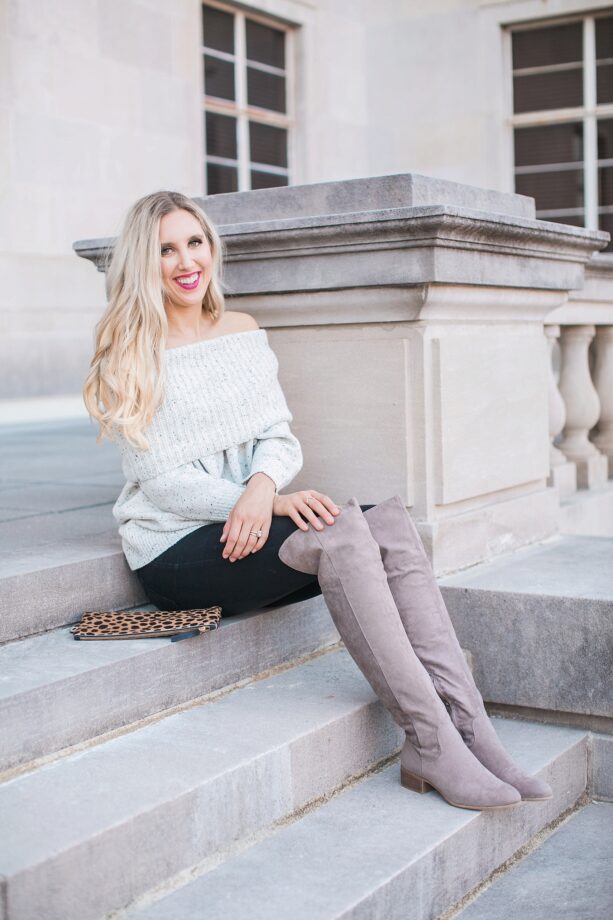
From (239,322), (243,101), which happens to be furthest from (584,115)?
(239,322)

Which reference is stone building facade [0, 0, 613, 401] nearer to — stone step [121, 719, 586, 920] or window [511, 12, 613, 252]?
window [511, 12, 613, 252]

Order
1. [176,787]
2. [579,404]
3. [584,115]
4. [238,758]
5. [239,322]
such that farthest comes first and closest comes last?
[584,115], [579,404], [239,322], [238,758], [176,787]

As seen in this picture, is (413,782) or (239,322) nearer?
(413,782)

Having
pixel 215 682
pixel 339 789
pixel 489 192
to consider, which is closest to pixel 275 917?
pixel 339 789

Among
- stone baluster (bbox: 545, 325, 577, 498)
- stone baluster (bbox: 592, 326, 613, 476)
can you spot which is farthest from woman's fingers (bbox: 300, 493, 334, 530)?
stone baluster (bbox: 592, 326, 613, 476)

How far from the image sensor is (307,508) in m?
2.61

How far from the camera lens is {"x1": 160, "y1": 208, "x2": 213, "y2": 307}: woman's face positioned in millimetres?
2914

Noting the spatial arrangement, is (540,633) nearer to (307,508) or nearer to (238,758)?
(307,508)

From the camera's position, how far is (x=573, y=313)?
4270 mm

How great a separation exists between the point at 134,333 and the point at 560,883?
1551 mm

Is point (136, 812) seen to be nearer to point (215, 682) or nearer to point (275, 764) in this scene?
point (275, 764)

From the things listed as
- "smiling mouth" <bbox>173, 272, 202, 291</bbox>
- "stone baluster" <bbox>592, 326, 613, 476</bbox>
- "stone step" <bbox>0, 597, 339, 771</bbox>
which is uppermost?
"smiling mouth" <bbox>173, 272, 202, 291</bbox>

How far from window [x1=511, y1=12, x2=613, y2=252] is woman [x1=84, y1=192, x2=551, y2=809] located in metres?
10.0

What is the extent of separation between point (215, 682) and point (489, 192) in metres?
1.60
